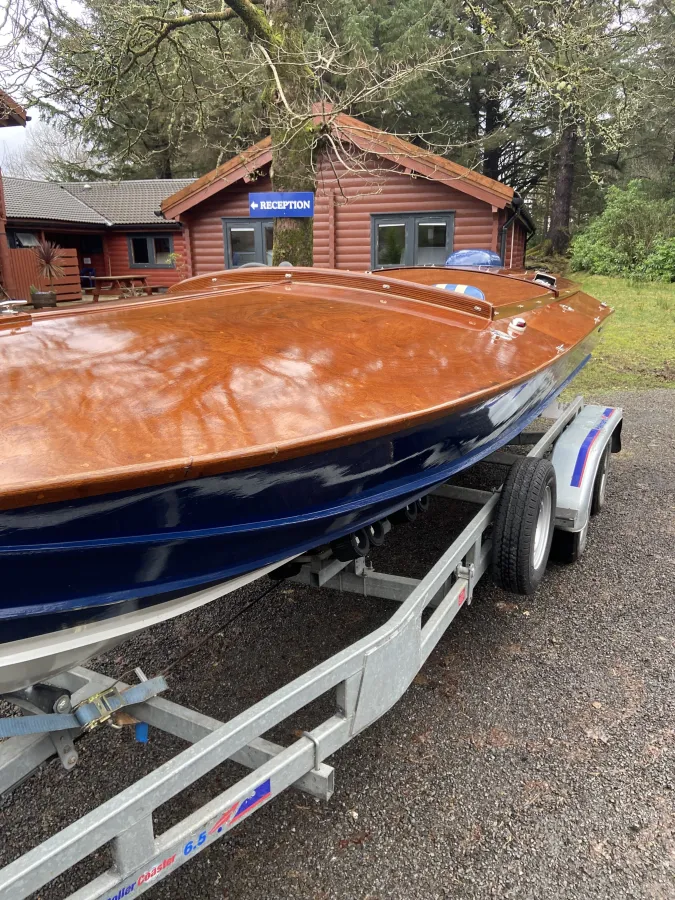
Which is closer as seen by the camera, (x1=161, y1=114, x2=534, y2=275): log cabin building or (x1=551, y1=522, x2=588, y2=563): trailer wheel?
(x1=551, y1=522, x2=588, y2=563): trailer wheel

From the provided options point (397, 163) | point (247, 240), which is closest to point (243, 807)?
point (397, 163)

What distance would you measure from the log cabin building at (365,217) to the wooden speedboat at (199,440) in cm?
1150

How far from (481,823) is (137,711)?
114cm

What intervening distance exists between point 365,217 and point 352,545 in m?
13.0

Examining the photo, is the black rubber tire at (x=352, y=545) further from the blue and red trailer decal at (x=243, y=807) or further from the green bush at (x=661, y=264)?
the green bush at (x=661, y=264)

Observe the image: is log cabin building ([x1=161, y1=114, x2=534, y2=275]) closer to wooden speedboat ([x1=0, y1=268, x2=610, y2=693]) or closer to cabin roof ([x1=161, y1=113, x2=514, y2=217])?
cabin roof ([x1=161, y1=113, x2=514, y2=217])

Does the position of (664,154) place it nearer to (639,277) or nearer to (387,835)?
(639,277)

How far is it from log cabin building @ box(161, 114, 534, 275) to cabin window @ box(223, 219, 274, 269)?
0.02 meters

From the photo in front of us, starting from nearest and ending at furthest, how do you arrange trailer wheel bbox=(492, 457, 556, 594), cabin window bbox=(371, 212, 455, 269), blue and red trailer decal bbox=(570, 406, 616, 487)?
trailer wheel bbox=(492, 457, 556, 594) < blue and red trailer decal bbox=(570, 406, 616, 487) < cabin window bbox=(371, 212, 455, 269)

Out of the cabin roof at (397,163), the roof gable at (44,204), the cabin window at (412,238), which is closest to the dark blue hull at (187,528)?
the cabin roof at (397,163)

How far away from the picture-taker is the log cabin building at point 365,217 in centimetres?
1362

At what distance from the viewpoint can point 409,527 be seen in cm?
423

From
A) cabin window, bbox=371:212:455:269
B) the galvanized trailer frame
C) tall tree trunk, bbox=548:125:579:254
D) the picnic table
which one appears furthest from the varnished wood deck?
tall tree trunk, bbox=548:125:579:254

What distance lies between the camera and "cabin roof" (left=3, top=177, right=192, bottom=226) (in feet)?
67.7
